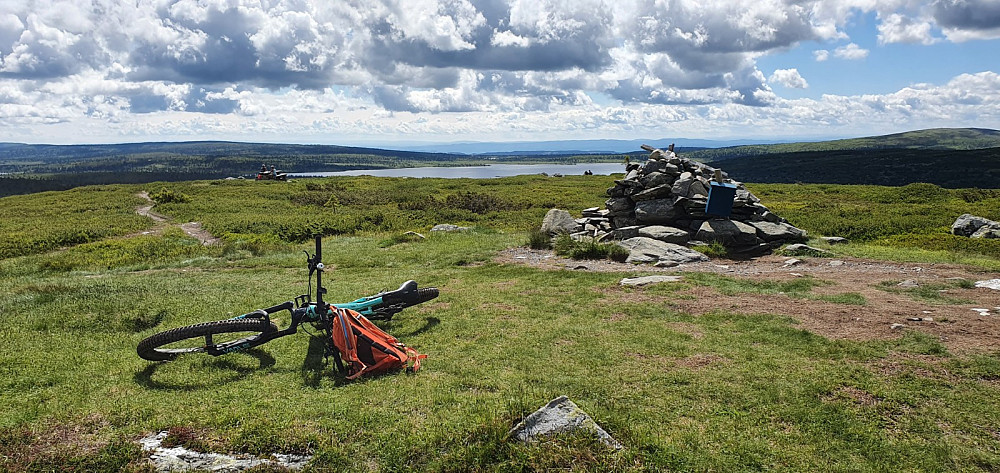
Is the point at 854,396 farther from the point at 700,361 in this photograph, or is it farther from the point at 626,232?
the point at 626,232

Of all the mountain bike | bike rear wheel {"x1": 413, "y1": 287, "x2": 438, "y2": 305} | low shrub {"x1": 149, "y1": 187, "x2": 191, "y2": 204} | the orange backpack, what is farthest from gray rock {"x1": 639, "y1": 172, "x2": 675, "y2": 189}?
low shrub {"x1": 149, "y1": 187, "x2": 191, "y2": 204}

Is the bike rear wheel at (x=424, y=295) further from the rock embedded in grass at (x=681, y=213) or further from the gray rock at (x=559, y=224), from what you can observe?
the gray rock at (x=559, y=224)

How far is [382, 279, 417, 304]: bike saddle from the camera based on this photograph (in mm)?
11047

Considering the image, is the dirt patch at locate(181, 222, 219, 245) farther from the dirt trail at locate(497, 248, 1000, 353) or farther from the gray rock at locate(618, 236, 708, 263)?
the gray rock at locate(618, 236, 708, 263)

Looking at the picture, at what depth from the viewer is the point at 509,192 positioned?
61.9m

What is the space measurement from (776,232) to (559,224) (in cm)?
960

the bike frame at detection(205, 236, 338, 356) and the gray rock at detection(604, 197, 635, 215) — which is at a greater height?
the gray rock at detection(604, 197, 635, 215)

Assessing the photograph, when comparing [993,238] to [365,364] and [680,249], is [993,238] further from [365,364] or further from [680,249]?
[365,364]

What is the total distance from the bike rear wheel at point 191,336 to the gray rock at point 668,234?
A: 16.3 metres

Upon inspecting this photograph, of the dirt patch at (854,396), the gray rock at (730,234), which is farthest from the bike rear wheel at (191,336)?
the gray rock at (730,234)

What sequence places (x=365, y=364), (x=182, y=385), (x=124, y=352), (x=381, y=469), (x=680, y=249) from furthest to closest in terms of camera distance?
(x=680, y=249) → (x=124, y=352) → (x=365, y=364) → (x=182, y=385) → (x=381, y=469)

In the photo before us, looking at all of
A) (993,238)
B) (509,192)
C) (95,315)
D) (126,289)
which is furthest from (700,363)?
(509,192)

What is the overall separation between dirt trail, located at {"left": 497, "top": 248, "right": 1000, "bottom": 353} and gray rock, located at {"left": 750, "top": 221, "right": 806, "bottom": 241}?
2.40 meters

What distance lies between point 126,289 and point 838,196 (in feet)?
202
